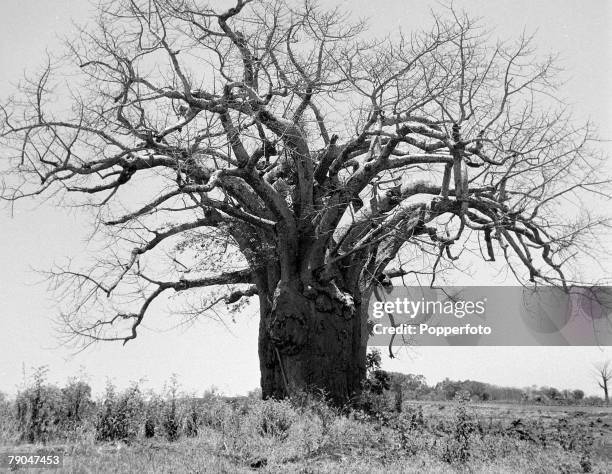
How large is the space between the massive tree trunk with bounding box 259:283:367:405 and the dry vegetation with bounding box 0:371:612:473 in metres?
1.01

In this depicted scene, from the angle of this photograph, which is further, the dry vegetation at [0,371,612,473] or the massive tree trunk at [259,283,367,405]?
the massive tree trunk at [259,283,367,405]

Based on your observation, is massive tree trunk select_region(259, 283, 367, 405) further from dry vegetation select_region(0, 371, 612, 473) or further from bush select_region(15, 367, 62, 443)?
bush select_region(15, 367, 62, 443)

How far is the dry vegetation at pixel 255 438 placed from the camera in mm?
7441

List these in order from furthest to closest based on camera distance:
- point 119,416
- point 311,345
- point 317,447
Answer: point 311,345 < point 119,416 < point 317,447

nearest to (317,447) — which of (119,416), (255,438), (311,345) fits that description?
(255,438)

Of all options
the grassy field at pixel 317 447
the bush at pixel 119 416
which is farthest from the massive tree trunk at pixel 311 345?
the bush at pixel 119 416

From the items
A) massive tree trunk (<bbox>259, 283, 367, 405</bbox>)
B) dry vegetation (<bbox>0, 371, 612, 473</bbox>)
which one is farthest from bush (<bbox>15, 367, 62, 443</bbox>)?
massive tree trunk (<bbox>259, 283, 367, 405</bbox>)

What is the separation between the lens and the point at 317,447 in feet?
26.7

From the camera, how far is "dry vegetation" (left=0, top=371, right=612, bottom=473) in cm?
744

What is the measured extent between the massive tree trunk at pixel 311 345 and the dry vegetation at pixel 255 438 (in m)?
1.01

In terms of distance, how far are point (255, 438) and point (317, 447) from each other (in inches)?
30.5

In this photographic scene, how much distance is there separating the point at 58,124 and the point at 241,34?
3242 mm

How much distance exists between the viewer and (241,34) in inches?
443

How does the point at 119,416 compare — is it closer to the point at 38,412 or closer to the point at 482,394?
the point at 38,412
